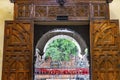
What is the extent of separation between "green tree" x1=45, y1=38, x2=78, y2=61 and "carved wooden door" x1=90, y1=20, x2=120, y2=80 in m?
0.46

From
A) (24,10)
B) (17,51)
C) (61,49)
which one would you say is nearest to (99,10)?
(61,49)

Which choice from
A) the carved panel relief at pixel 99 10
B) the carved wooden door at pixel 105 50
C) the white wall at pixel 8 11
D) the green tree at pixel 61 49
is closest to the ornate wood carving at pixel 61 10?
the carved panel relief at pixel 99 10

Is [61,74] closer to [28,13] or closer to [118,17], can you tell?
[28,13]

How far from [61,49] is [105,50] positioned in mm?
842

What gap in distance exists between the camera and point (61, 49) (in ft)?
14.5

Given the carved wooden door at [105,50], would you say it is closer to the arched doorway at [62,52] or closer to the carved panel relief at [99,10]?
the carved panel relief at [99,10]

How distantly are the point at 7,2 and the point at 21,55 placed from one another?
122 centimetres

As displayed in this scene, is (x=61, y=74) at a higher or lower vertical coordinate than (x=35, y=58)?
lower

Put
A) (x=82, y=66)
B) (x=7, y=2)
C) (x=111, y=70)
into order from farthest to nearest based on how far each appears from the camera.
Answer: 1. (x=7, y=2)
2. (x=82, y=66)
3. (x=111, y=70)

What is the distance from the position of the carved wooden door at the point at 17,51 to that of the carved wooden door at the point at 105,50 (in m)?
1.15

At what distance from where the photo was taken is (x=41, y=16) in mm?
4301

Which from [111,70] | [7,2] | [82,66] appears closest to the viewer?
[111,70]

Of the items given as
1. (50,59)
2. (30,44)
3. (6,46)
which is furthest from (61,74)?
(6,46)

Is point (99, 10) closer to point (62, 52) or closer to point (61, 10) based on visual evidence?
point (61, 10)
